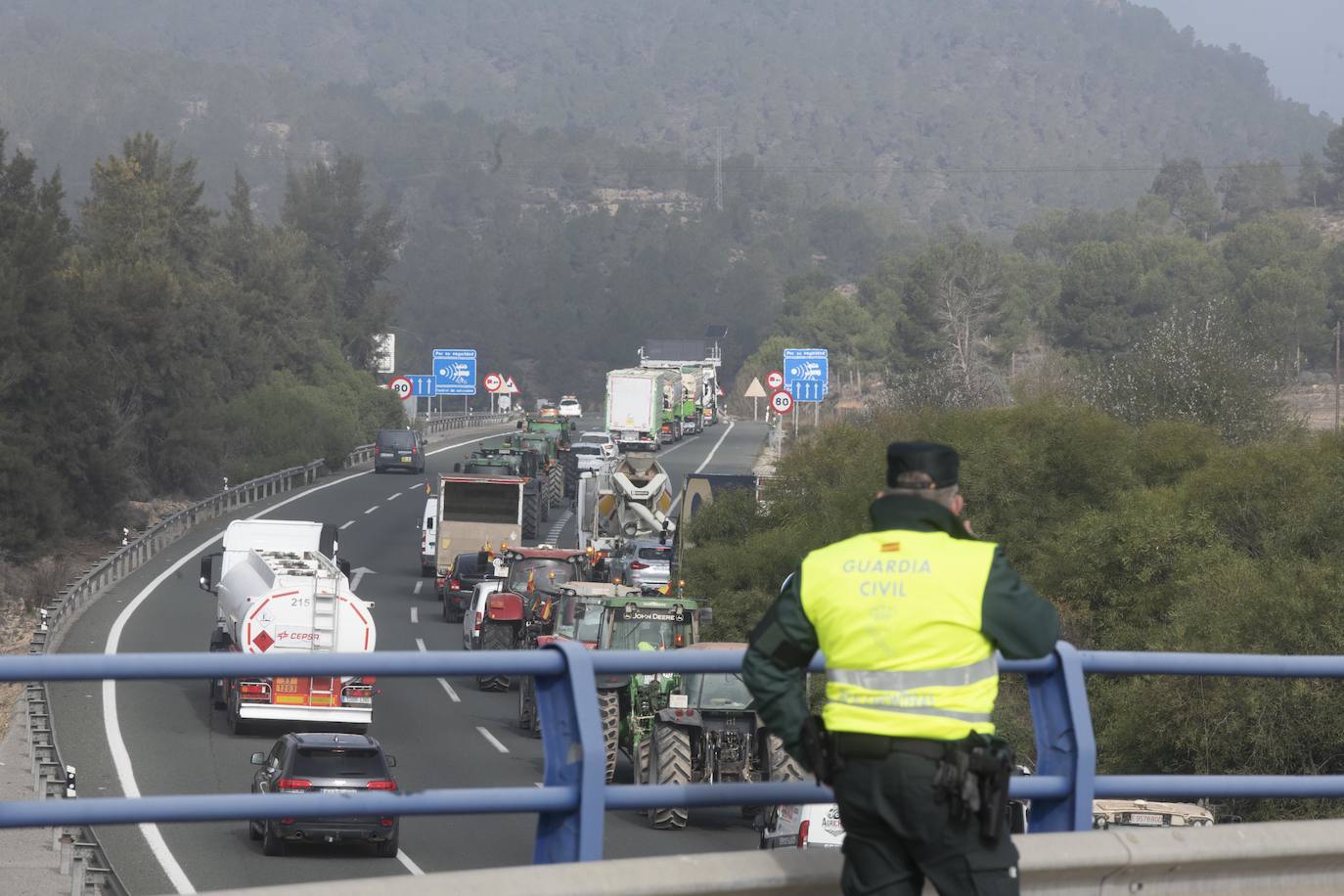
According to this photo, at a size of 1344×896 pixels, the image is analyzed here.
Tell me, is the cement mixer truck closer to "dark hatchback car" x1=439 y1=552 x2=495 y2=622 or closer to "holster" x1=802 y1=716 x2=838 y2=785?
"dark hatchback car" x1=439 y1=552 x2=495 y2=622

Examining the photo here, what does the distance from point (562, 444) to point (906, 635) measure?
208ft

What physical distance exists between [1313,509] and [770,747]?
672 inches

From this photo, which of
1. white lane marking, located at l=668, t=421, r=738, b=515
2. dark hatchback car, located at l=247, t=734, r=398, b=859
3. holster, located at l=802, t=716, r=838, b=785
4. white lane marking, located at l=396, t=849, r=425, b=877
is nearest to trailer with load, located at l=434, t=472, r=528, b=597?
white lane marking, located at l=668, t=421, r=738, b=515

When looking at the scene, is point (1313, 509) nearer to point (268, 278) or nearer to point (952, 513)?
point (952, 513)

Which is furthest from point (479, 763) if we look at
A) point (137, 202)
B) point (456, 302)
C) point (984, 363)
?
point (456, 302)

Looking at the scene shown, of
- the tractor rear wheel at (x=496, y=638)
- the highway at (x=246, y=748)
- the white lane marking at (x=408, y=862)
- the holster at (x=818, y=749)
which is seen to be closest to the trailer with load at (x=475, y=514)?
the highway at (x=246, y=748)

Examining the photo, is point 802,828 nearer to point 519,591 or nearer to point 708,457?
point 519,591

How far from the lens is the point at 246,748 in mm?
26594

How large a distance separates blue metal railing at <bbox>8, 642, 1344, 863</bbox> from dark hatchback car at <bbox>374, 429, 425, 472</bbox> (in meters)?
69.0

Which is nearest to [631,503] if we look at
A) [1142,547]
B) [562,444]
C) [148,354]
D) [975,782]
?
[1142,547]

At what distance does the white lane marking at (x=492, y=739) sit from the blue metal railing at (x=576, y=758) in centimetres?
1989

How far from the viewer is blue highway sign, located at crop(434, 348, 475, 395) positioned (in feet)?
319

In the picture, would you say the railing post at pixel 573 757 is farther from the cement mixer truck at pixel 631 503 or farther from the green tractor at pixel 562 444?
the green tractor at pixel 562 444

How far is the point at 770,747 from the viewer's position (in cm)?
1928
